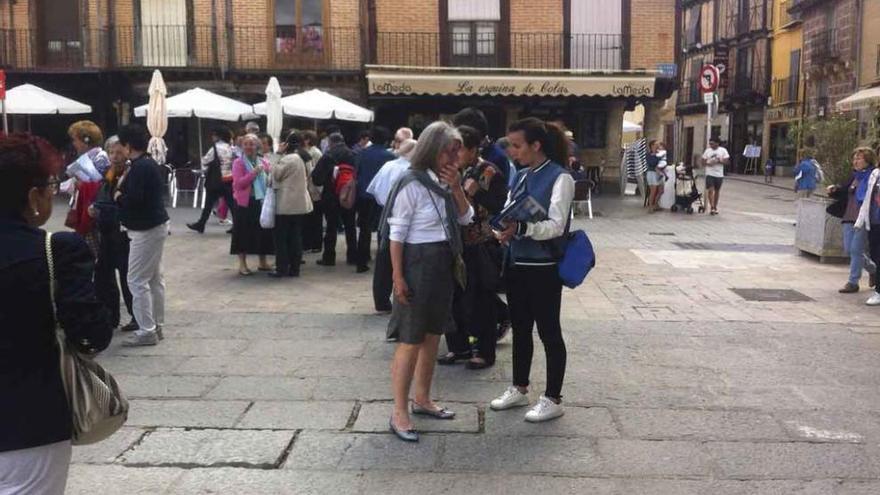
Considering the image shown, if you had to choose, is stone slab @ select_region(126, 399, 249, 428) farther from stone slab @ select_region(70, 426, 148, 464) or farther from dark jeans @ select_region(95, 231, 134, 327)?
dark jeans @ select_region(95, 231, 134, 327)

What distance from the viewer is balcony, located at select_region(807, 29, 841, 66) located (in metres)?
33.9

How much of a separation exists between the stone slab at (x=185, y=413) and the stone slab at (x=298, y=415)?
3.8 inches

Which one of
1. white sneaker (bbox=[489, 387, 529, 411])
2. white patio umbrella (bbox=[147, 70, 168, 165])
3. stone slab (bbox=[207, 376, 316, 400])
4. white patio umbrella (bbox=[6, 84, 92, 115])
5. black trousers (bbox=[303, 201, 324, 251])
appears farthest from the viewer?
A: white patio umbrella (bbox=[6, 84, 92, 115])

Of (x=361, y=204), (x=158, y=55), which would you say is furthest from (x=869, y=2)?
(x=361, y=204)

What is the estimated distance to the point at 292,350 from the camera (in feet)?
21.2

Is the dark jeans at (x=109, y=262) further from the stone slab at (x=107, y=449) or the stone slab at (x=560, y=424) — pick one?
the stone slab at (x=560, y=424)

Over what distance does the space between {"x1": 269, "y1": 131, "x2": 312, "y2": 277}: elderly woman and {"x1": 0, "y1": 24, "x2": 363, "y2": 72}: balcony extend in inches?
483

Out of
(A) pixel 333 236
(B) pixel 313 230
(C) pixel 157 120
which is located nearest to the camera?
(A) pixel 333 236

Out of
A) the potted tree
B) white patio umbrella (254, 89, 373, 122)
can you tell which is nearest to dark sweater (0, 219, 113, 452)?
the potted tree

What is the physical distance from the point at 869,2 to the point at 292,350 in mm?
31627

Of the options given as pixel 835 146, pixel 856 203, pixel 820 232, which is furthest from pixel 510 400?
pixel 835 146

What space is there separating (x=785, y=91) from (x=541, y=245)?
135 feet

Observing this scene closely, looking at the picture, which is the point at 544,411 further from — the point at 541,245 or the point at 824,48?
the point at 824,48

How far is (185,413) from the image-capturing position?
4.96 m
